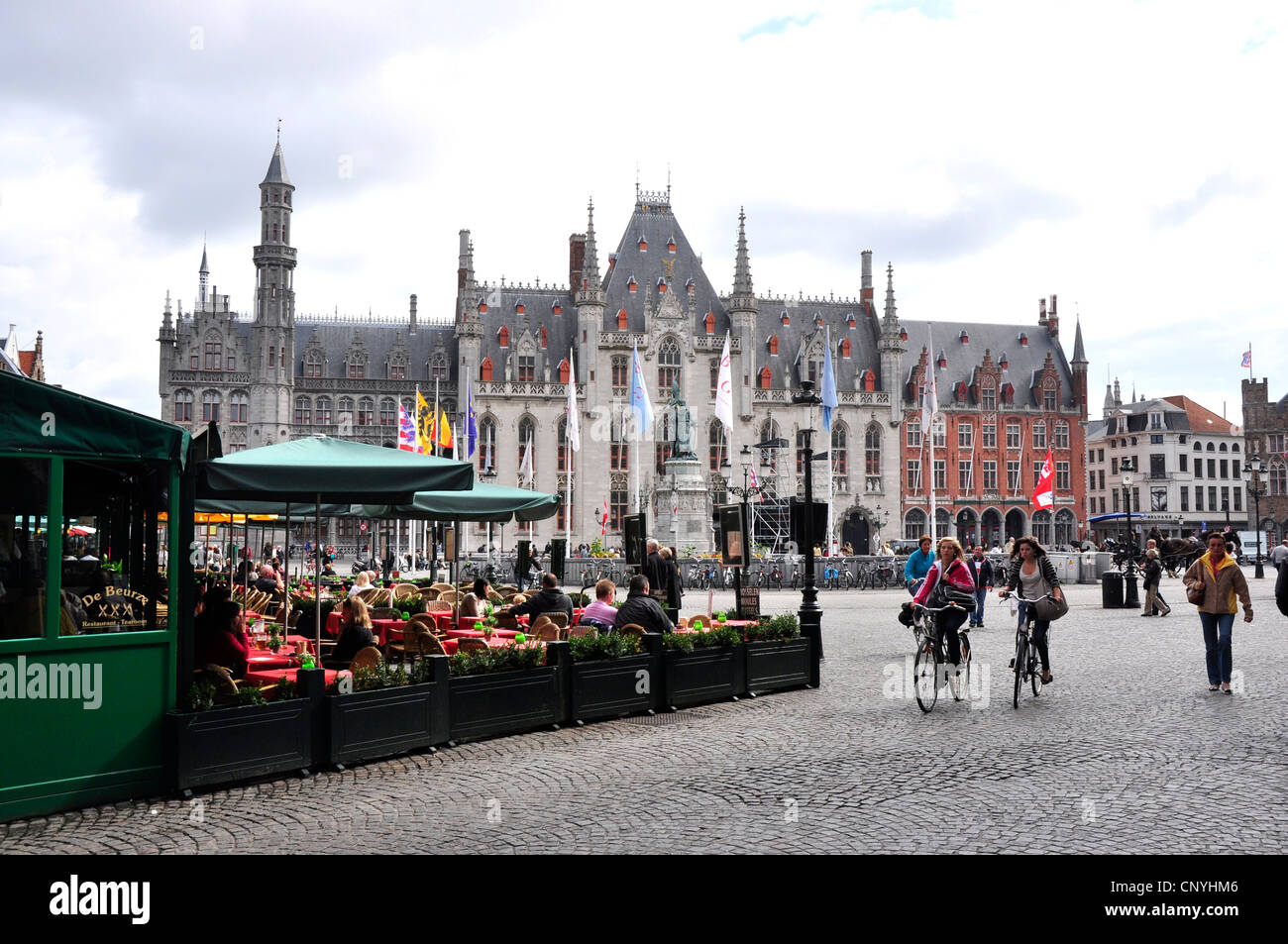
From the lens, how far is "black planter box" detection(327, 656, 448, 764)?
8289 millimetres

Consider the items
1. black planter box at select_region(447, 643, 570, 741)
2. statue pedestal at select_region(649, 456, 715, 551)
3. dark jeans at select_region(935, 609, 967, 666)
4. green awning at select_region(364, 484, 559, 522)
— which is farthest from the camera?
statue pedestal at select_region(649, 456, 715, 551)

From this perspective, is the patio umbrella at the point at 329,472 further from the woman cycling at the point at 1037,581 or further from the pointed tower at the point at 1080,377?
the pointed tower at the point at 1080,377

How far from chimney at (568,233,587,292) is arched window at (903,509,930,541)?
992 inches

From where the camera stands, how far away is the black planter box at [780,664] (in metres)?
12.2

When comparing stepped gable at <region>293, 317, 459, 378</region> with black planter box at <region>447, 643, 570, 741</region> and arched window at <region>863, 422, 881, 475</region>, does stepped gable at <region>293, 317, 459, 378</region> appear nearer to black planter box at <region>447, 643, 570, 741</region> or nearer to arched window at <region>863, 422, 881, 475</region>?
arched window at <region>863, 422, 881, 475</region>

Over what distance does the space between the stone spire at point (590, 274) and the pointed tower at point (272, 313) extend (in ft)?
55.6

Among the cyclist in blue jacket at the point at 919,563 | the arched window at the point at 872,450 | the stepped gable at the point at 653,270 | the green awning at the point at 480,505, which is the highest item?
the stepped gable at the point at 653,270

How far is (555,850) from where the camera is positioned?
6.12m

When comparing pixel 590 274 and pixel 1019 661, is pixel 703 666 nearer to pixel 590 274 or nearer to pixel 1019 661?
pixel 1019 661

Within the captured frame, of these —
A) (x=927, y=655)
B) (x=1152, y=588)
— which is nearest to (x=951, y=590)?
(x=927, y=655)

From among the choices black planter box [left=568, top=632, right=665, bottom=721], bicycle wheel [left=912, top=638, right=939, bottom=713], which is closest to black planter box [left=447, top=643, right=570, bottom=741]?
black planter box [left=568, top=632, right=665, bottom=721]

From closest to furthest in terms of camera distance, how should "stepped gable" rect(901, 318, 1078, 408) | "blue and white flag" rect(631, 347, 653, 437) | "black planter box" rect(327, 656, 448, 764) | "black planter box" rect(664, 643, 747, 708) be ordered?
"black planter box" rect(327, 656, 448, 764), "black planter box" rect(664, 643, 747, 708), "blue and white flag" rect(631, 347, 653, 437), "stepped gable" rect(901, 318, 1078, 408)

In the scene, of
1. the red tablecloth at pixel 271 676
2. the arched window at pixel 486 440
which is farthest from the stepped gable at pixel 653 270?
the red tablecloth at pixel 271 676

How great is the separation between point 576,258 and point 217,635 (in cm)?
6024
